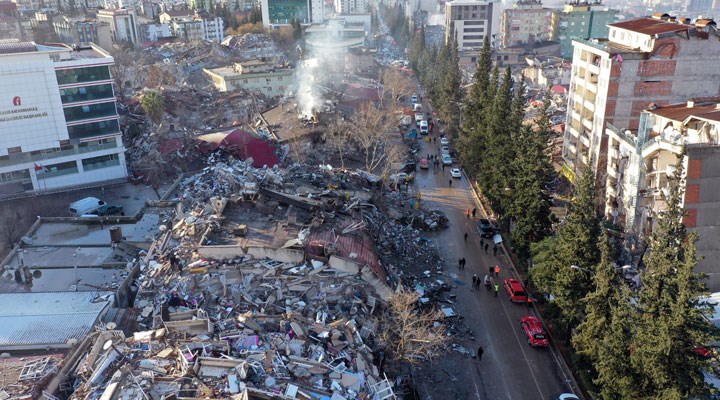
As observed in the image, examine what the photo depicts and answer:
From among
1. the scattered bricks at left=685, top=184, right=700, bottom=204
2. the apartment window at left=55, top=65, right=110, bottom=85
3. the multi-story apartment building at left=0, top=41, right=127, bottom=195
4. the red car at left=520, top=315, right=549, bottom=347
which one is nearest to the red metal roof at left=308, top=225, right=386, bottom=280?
the red car at left=520, top=315, right=549, bottom=347

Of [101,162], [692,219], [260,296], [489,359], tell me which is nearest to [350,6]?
[101,162]

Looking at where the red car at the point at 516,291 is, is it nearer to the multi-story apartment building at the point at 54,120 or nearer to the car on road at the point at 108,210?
the car on road at the point at 108,210

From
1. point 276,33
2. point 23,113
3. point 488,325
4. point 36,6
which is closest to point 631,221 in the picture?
point 488,325

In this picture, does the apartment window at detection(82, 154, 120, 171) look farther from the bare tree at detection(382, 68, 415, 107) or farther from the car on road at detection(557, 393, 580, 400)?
the car on road at detection(557, 393, 580, 400)

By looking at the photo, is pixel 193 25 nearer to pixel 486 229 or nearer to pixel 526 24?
pixel 526 24

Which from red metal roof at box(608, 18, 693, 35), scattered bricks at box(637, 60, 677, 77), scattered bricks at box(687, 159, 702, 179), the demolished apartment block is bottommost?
the demolished apartment block
